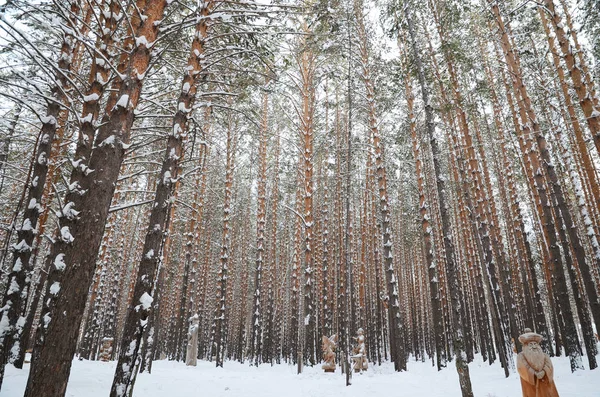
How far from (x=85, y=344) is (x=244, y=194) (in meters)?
14.6

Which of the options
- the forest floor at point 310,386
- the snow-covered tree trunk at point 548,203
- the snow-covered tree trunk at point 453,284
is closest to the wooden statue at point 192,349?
the forest floor at point 310,386

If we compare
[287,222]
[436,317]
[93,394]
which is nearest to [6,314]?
[93,394]

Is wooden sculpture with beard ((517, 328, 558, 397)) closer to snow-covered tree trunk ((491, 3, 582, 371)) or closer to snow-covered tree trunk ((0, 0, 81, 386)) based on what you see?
snow-covered tree trunk ((491, 3, 582, 371))

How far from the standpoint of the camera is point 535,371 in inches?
155

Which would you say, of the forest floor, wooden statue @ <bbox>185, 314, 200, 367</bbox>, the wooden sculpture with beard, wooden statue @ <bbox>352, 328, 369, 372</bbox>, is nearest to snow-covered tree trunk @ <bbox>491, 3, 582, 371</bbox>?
the forest floor

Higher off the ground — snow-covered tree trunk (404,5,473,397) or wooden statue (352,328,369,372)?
Answer: snow-covered tree trunk (404,5,473,397)

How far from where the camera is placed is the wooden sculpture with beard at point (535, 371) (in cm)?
387

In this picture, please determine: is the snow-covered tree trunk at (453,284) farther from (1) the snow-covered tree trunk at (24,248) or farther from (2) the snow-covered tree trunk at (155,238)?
(1) the snow-covered tree trunk at (24,248)

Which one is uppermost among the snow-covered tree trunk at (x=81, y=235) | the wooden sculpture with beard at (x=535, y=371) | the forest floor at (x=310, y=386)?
the snow-covered tree trunk at (x=81, y=235)

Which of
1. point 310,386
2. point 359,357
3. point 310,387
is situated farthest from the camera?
point 359,357

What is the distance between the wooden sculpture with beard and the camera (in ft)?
12.7

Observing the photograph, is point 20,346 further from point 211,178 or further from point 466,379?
point 211,178

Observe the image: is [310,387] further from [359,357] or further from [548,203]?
[548,203]

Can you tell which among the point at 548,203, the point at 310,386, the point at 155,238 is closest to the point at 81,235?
the point at 155,238
